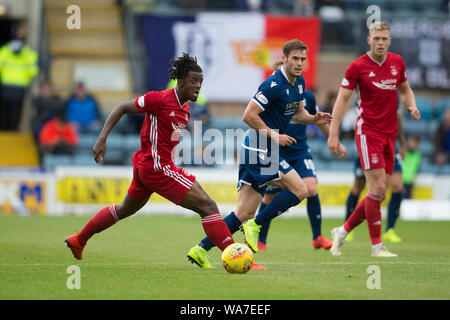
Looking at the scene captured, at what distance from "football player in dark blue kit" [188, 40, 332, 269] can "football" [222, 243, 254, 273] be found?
108 cm

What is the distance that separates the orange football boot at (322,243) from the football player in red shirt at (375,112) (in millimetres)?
1021

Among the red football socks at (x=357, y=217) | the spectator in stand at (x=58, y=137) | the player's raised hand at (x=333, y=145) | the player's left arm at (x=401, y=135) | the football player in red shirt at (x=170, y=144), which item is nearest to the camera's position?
the football player in red shirt at (x=170, y=144)

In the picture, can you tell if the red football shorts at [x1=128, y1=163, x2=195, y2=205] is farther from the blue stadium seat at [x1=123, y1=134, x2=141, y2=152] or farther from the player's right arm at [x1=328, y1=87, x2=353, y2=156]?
the blue stadium seat at [x1=123, y1=134, x2=141, y2=152]

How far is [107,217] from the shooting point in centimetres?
826

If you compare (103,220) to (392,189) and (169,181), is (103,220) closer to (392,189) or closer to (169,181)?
(169,181)

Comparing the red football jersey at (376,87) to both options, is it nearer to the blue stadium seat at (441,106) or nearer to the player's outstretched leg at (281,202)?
the player's outstretched leg at (281,202)

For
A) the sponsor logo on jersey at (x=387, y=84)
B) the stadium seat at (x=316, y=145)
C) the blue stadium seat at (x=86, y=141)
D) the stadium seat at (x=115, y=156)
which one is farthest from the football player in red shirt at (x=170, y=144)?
the stadium seat at (x=316, y=145)

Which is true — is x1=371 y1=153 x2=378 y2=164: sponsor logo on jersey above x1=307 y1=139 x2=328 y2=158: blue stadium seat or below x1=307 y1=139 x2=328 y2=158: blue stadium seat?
above

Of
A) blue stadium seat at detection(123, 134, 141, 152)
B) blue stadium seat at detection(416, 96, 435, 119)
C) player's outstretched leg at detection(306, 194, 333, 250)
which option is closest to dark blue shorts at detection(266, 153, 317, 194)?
player's outstretched leg at detection(306, 194, 333, 250)

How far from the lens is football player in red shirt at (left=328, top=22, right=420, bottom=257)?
9.23m

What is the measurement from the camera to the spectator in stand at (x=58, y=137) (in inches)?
738

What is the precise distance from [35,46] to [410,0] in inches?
429

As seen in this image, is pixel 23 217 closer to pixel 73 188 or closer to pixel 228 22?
pixel 73 188
